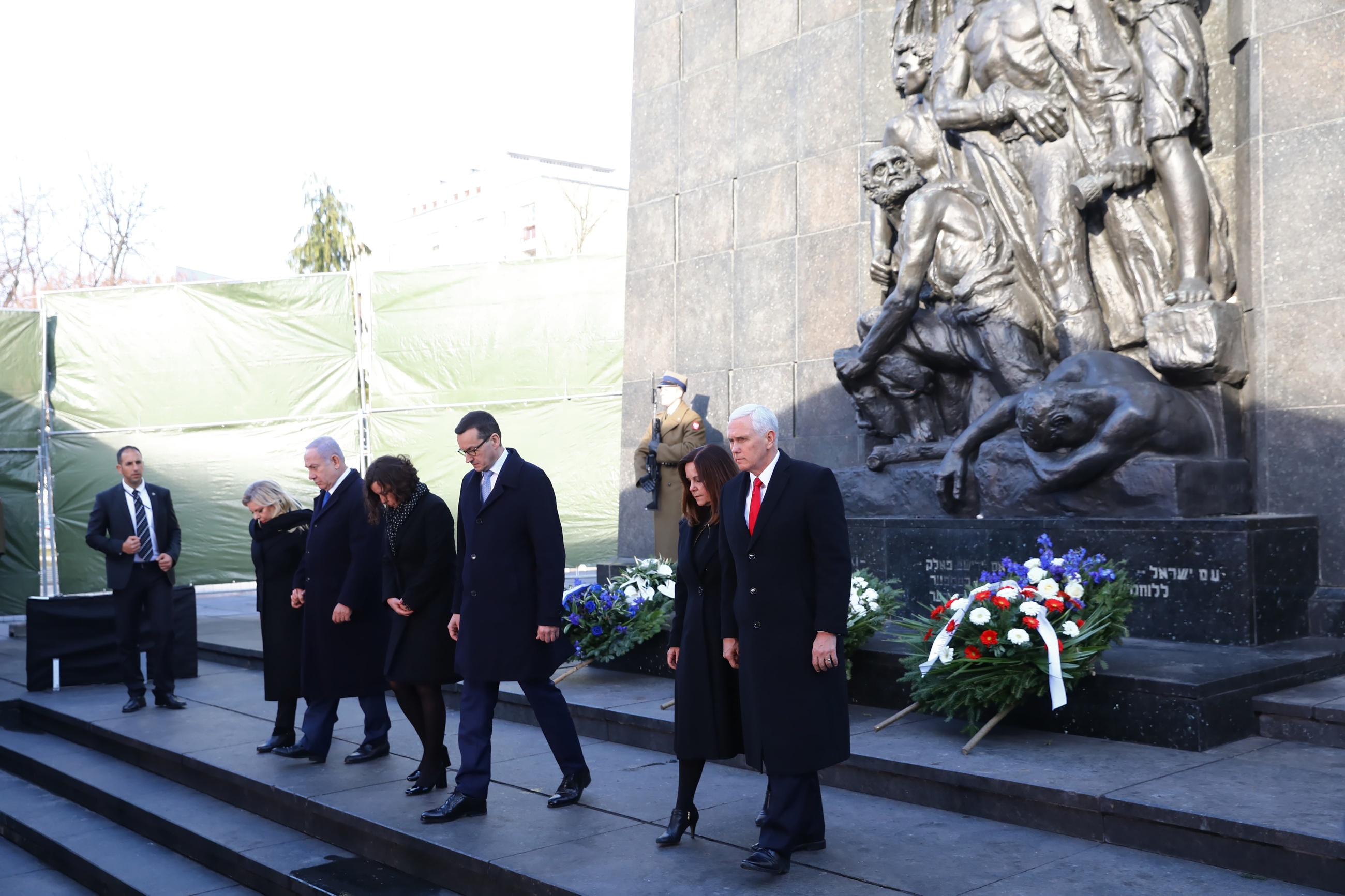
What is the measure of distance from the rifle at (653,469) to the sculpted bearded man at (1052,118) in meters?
3.63

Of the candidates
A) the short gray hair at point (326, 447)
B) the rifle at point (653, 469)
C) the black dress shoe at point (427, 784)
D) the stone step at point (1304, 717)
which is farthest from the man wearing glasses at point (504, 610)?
the rifle at point (653, 469)

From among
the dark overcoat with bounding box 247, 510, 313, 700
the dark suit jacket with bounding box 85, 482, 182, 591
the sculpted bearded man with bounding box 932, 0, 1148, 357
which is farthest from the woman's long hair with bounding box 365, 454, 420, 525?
the sculpted bearded man with bounding box 932, 0, 1148, 357

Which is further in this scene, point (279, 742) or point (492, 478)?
point (279, 742)

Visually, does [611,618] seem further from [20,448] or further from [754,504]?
[20,448]

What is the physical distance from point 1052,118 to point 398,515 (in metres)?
5.31

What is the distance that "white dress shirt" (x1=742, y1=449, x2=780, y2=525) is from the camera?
432 centimetres

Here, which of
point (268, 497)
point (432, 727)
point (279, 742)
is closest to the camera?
point (432, 727)

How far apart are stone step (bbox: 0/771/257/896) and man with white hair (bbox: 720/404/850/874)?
Result: 2.61 m

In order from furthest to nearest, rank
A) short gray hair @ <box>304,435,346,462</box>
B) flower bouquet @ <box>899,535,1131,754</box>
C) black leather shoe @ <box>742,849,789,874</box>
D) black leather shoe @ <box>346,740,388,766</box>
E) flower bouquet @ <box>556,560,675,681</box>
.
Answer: flower bouquet @ <box>556,560,675,681</box>, short gray hair @ <box>304,435,346,462</box>, black leather shoe @ <box>346,740,388,766</box>, flower bouquet @ <box>899,535,1131,754</box>, black leather shoe @ <box>742,849,789,874</box>

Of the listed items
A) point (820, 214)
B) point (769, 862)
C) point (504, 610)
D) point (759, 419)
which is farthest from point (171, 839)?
point (820, 214)

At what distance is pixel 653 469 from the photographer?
10578 mm

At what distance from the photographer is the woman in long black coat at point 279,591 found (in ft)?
21.7

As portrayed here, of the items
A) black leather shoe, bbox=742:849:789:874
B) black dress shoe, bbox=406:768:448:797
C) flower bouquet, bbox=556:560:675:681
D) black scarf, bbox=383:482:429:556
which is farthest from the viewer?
flower bouquet, bbox=556:560:675:681

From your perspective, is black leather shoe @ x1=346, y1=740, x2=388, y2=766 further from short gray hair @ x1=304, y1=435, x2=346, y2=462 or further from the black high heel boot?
the black high heel boot
